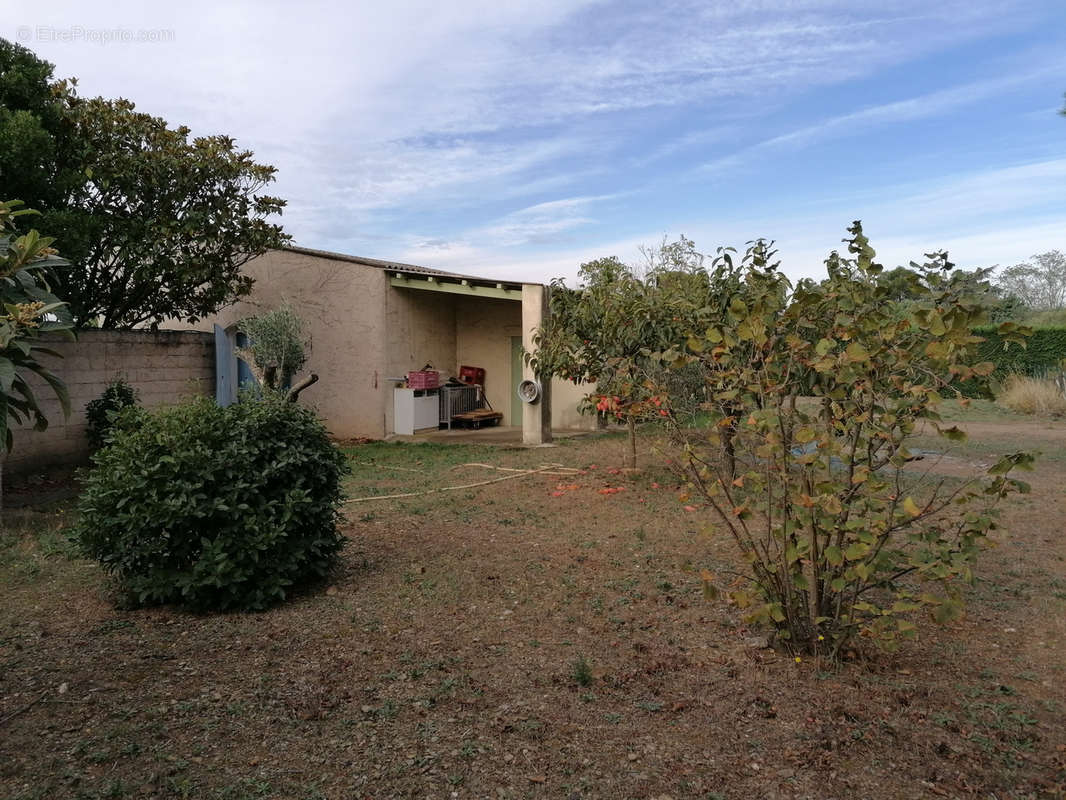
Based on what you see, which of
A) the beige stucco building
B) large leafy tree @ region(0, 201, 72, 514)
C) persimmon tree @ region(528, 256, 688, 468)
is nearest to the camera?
large leafy tree @ region(0, 201, 72, 514)

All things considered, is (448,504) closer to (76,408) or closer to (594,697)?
(594,697)

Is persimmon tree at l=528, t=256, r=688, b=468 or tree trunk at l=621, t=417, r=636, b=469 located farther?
tree trunk at l=621, t=417, r=636, b=469

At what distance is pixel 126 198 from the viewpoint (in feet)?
36.2

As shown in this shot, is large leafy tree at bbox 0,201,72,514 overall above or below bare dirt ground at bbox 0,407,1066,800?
above

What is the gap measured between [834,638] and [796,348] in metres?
1.48

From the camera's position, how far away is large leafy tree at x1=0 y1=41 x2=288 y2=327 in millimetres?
9328

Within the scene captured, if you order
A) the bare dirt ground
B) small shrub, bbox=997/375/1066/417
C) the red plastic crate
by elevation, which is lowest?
the bare dirt ground

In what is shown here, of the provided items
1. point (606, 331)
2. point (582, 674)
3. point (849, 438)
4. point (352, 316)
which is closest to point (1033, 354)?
point (606, 331)

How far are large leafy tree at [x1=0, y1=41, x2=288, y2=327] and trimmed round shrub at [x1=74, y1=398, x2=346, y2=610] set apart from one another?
5781 mm

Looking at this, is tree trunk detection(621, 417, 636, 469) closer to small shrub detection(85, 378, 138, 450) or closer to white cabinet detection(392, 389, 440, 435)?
white cabinet detection(392, 389, 440, 435)

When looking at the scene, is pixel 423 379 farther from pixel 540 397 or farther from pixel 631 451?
pixel 631 451

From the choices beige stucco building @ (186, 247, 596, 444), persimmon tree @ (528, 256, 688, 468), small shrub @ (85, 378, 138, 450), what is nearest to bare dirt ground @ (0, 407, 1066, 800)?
persimmon tree @ (528, 256, 688, 468)

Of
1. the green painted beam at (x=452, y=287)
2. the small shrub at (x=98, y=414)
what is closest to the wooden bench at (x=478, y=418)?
the green painted beam at (x=452, y=287)

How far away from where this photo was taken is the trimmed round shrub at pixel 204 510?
453cm
